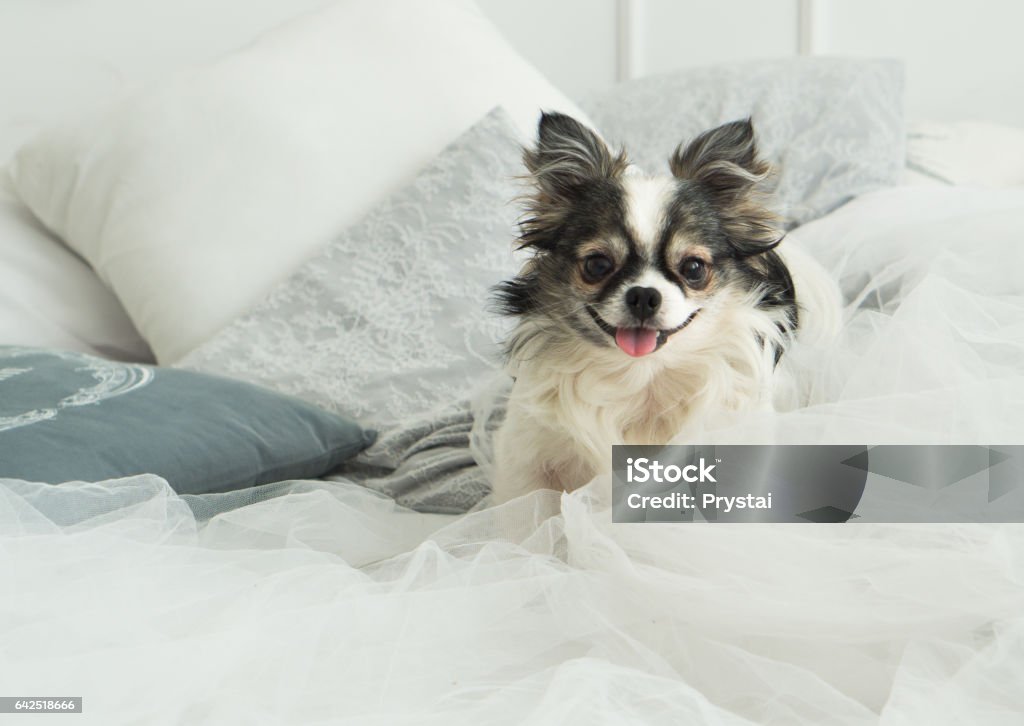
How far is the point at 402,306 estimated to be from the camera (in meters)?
1.58

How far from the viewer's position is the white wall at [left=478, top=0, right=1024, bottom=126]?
7.63 feet

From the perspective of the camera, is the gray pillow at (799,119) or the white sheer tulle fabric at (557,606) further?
the gray pillow at (799,119)

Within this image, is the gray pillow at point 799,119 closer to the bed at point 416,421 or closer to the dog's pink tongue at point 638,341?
the bed at point 416,421

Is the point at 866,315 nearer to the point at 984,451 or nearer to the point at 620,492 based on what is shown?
the point at 984,451

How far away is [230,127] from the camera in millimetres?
1785

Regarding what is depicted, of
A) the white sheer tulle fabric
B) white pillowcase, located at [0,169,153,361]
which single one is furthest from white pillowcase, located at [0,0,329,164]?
the white sheer tulle fabric

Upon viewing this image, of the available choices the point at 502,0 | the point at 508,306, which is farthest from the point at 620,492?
the point at 502,0

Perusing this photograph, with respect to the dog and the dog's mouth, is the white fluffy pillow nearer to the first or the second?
the dog

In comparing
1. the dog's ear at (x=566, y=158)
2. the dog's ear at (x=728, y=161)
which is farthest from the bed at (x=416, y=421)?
the dog's ear at (x=566, y=158)

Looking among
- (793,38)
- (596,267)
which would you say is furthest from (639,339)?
(793,38)

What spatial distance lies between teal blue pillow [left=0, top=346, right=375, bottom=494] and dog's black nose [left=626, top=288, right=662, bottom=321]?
543 mm

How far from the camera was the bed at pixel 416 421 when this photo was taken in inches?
28.3

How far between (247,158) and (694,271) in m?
1.05

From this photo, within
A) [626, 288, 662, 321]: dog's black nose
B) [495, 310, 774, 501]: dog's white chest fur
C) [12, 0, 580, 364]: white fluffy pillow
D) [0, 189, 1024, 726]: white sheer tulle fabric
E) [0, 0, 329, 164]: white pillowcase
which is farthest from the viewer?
[0, 0, 329, 164]: white pillowcase
